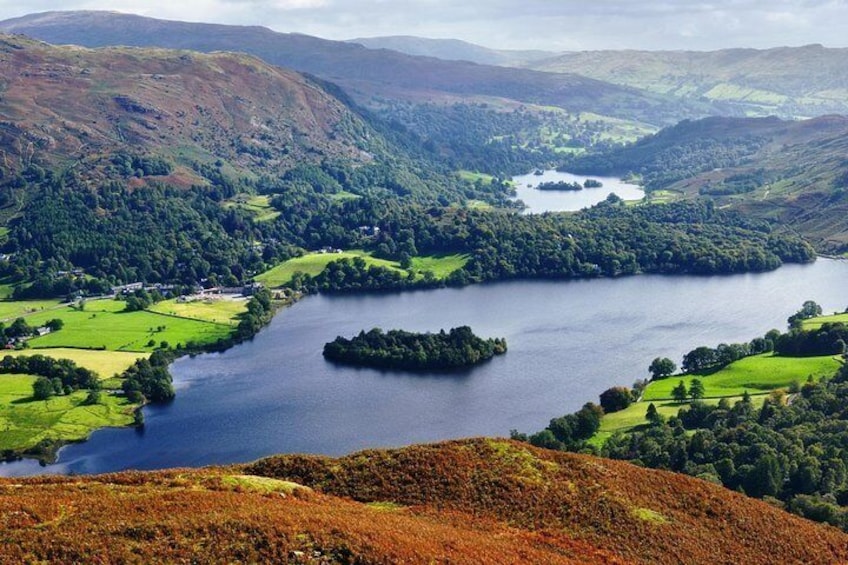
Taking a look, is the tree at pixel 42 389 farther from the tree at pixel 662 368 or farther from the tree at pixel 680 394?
the tree at pixel 680 394

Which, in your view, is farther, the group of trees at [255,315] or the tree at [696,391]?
the group of trees at [255,315]

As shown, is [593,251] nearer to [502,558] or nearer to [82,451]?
[82,451]

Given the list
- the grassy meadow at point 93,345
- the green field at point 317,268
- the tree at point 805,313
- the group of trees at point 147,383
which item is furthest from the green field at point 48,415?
the tree at point 805,313

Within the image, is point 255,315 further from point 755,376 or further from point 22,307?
point 755,376

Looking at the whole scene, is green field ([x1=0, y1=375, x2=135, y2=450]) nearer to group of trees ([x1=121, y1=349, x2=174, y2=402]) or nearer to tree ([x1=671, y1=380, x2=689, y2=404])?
group of trees ([x1=121, y1=349, x2=174, y2=402])

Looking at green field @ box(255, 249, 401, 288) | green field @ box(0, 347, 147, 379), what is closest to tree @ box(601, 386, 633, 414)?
green field @ box(0, 347, 147, 379)
